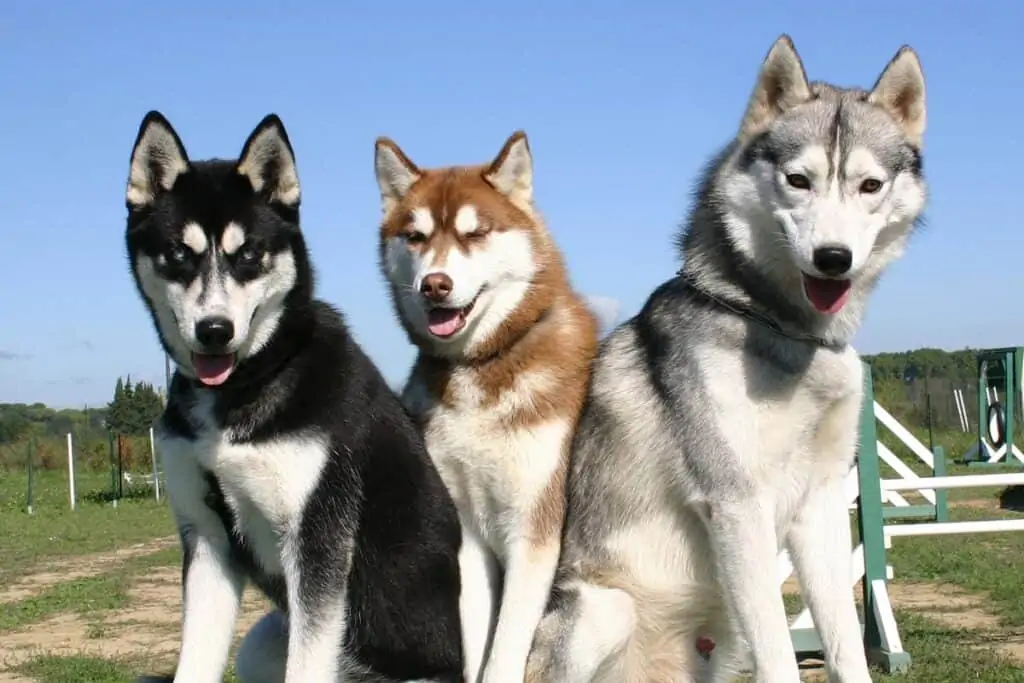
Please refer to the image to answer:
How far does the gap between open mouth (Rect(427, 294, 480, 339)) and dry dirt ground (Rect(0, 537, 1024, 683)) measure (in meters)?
3.85

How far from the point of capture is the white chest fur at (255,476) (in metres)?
4.09

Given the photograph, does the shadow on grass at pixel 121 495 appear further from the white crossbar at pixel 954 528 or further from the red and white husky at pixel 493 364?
the red and white husky at pixel 493 364

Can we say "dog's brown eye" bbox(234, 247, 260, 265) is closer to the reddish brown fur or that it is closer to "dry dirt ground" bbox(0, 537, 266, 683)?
the reddish brown fur

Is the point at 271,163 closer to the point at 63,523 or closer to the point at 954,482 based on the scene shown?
the point at 954,482

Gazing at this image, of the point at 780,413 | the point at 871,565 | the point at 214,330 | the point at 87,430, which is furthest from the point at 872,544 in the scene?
the point at 87,430

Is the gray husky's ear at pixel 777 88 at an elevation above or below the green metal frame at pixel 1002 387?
above

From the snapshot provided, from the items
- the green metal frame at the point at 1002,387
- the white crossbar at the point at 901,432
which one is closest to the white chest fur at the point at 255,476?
the white crossbar at the point at 901,432

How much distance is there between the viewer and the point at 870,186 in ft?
13.1

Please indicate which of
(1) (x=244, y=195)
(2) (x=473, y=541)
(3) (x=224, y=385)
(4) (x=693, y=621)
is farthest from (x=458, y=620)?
(1) (x=244, y=195)

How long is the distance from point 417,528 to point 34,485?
30952 millimetres

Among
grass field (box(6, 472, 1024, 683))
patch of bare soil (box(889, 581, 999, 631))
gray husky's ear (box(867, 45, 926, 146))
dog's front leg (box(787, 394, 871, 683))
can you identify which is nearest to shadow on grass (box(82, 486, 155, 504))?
grass field (box(6, 472, 1024, 683))

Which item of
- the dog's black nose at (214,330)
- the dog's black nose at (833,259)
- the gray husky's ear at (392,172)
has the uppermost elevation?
the gray husky's ear at (392,172)

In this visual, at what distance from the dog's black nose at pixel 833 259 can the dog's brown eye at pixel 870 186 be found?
0.33m

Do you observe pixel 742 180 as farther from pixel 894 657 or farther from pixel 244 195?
pixel 894 657
